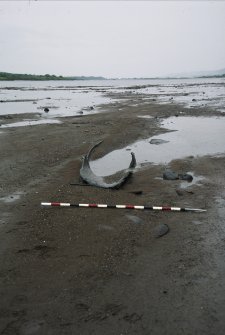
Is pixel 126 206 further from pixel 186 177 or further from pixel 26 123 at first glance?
pixel 26 123

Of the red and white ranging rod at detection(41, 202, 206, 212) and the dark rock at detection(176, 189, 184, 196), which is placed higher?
the dark rock at detection(176, 189, 184, 196)

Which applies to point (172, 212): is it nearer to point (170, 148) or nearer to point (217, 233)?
point (217, 233)

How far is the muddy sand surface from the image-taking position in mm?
4184

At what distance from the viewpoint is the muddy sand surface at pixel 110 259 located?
4.18m

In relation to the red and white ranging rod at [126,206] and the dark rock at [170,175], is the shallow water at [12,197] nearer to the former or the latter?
the red and white ranging rod at [126,206]

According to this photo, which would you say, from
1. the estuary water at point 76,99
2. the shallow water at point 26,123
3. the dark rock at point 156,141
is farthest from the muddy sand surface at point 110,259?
the estuary water at point 76,99

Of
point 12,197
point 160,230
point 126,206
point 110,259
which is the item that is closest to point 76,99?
point 12,197

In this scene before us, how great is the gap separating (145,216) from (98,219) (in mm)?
948

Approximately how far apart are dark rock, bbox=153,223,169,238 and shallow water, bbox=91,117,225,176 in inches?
177

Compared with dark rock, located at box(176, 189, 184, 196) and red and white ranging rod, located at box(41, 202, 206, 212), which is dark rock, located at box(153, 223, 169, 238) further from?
dark rock, located at box(176, 189, 184, 196)

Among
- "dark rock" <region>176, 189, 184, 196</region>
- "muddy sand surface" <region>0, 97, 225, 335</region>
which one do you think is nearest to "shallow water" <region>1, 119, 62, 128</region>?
"muddy sand surface" <region>0, 97, 225, 335</region>

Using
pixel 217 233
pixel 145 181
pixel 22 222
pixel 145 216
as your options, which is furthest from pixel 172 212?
pixel 22 222

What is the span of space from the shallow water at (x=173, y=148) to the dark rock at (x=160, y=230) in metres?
4.49

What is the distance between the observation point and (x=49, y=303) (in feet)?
14.6
